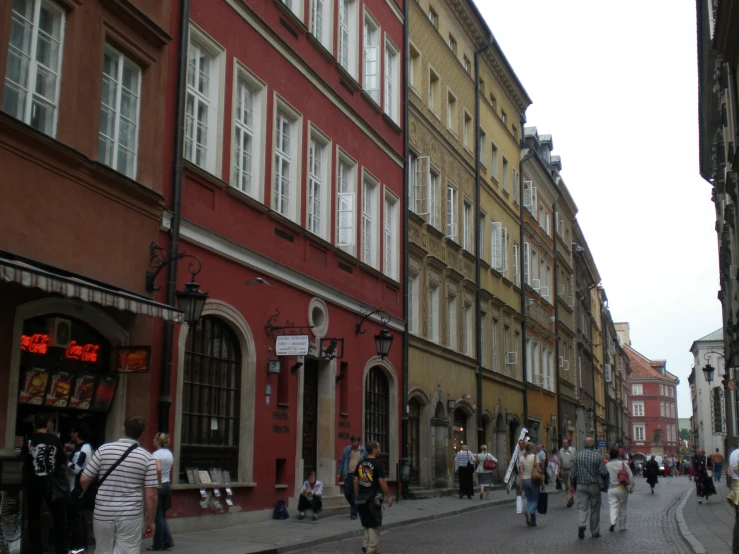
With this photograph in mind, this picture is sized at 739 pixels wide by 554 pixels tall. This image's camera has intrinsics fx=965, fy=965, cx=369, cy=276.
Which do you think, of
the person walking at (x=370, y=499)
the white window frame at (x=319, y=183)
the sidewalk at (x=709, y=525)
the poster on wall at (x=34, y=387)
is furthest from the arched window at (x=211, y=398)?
the sidewalk at (x=709, y=525)

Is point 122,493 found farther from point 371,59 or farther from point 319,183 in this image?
point 371,59

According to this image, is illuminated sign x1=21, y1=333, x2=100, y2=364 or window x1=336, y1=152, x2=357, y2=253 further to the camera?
window x1=336, y1=152, x2=357, y2=253

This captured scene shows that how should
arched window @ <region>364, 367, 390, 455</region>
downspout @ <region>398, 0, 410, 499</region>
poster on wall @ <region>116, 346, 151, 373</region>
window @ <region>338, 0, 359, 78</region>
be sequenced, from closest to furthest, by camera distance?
poster on wall @ <region>116, 346, 151, 373</region>
window @ <region>338, 0, 359, 78</region>
arched window @ <region>364, 367, 390, 455</region>
downspout @ <region>398, 0, 410, 499</region>

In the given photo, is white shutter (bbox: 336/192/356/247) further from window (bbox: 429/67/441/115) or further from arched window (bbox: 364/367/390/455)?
→ window (bbox: 429/67/441/115)

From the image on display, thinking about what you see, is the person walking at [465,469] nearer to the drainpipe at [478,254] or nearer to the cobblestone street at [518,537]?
the cobblestone street at [518,537]

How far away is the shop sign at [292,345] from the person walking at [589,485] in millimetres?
5197

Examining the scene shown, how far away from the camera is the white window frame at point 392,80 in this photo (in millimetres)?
26125

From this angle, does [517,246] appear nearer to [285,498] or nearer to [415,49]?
[415,49]

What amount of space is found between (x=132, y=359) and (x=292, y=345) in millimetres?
4496

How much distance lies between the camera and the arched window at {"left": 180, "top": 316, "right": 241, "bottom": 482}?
15.7 meters

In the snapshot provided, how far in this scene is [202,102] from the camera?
1655cm

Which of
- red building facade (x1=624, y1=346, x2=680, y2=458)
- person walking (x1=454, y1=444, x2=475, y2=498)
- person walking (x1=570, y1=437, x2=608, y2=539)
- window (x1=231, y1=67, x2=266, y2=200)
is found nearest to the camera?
person walking (x1=570, y1=437, x2=608, y2=539)

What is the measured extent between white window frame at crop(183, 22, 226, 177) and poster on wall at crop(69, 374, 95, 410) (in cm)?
444

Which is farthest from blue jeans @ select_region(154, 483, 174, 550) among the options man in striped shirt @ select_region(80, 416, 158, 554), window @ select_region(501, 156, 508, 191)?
window @ select_region(501, 156, 508, 191)
